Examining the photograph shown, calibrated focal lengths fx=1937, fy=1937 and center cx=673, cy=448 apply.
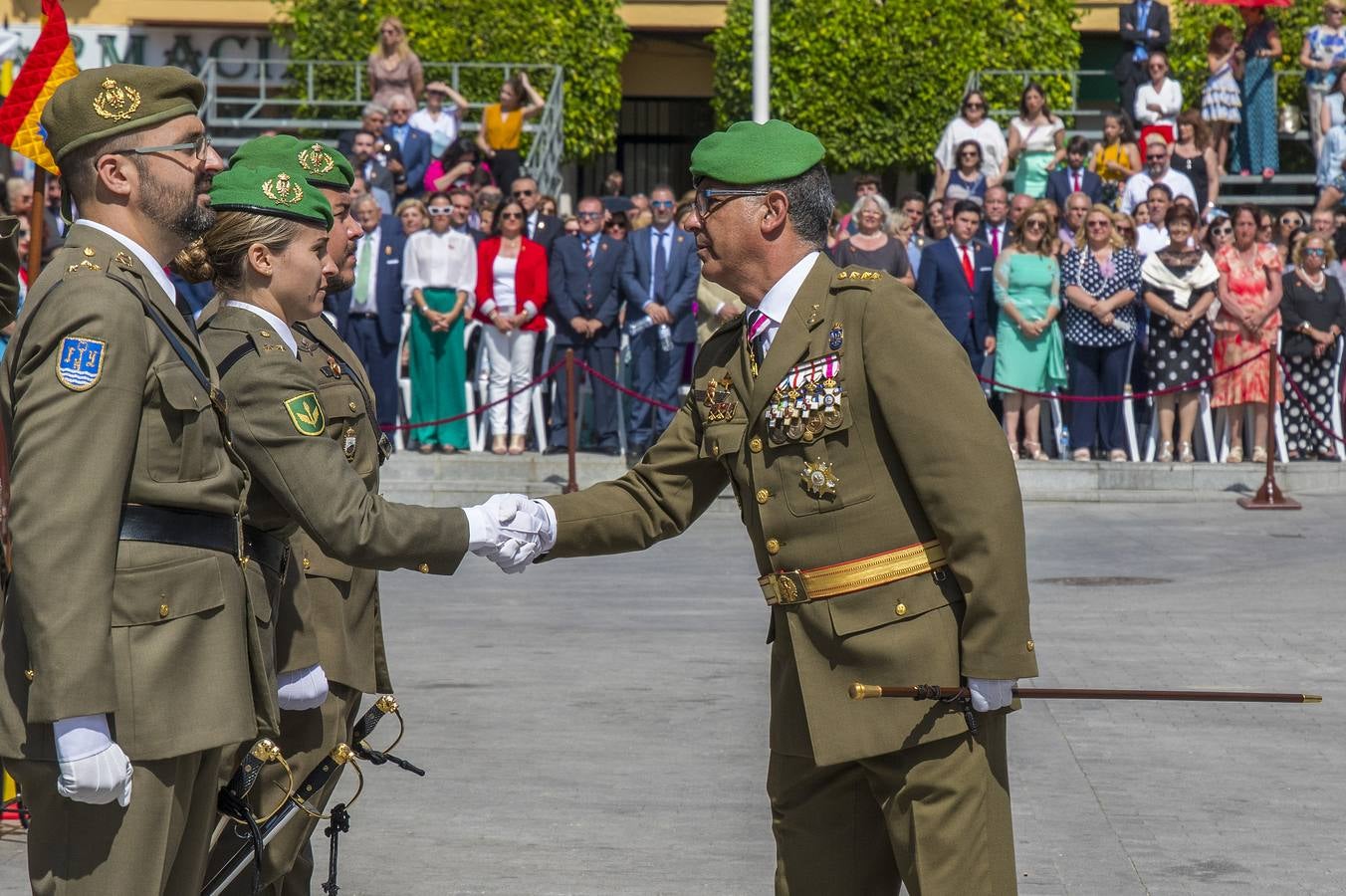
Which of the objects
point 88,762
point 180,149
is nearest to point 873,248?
point 180,149

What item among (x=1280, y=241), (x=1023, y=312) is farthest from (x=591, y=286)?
(x=1280, y=241)

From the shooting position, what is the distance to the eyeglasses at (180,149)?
12.5 feet

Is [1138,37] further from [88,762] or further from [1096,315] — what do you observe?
[88,762]

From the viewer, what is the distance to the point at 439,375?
1572 centimetres

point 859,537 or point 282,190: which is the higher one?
point 282,190

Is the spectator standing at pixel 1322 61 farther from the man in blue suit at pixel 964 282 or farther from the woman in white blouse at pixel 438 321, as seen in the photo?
the woman in white blouse at pixel 438 321

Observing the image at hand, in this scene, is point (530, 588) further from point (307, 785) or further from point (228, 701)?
point (228, 701)

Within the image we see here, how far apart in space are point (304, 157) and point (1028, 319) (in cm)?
1131

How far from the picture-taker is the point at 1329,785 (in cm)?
689

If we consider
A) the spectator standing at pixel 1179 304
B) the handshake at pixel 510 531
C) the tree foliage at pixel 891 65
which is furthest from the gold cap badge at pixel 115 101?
the tree foliage at pixel 891 65

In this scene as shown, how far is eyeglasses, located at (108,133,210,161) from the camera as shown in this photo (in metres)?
3.79

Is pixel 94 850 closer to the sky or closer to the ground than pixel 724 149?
closer to the ground

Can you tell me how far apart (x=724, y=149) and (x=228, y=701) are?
1.63m

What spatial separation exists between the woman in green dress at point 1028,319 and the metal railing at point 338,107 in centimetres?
760
